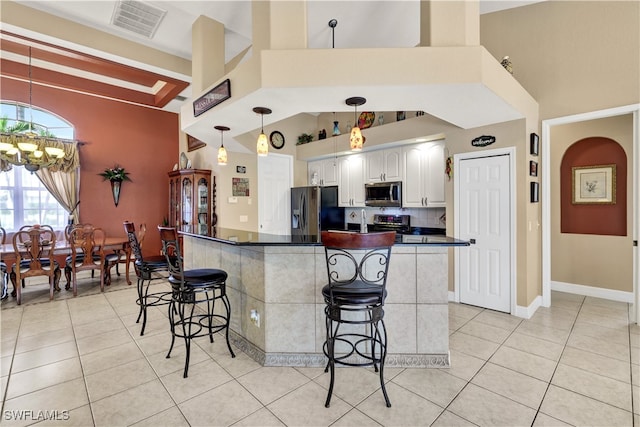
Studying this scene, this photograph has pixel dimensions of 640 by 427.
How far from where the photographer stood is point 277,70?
8.04 feet

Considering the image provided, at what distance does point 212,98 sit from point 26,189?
15.8 feet

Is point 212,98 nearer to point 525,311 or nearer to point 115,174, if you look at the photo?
point 115,174

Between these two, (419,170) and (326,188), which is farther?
(326,188)

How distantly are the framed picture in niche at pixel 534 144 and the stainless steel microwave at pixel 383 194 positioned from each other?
177cm

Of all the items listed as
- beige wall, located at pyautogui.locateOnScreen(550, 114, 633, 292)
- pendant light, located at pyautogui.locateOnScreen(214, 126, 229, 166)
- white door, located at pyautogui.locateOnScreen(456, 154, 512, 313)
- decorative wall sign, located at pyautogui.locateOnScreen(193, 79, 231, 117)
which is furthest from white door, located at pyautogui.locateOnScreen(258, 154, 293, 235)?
beige wall, located at pyautogui.locateOnScreen(550, 114, 633, 292)

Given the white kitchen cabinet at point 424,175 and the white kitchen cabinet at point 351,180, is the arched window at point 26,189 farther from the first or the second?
the white kitchen cabinet at point 424,175

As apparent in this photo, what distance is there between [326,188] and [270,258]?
11.4 feet

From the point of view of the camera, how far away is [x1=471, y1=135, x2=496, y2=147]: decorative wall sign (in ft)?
11.9

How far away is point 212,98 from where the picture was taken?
3.17 meters

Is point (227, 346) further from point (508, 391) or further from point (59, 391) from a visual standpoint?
point (508, 391)

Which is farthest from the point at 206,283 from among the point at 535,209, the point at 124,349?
the point at 535,209

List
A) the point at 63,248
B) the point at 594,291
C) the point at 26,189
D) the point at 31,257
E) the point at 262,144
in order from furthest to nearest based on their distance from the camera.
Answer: the point at 26,189 → the point at 63,248 → the point at 594,291 → the point at 31,257 → the point at 262,144

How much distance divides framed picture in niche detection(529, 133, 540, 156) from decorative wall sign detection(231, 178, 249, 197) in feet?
14.0

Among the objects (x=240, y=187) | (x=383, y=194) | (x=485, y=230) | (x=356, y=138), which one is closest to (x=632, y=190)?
(x=485, y=230)
